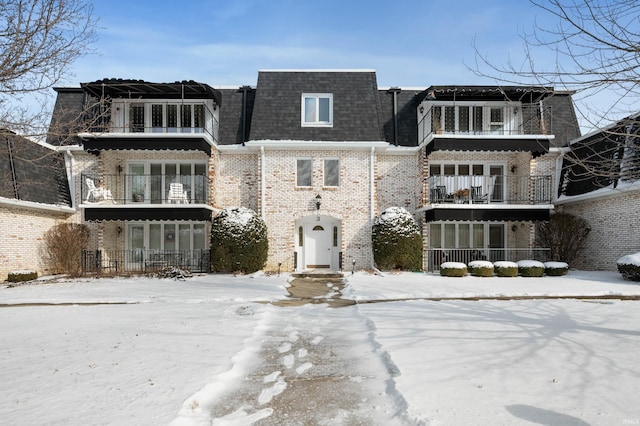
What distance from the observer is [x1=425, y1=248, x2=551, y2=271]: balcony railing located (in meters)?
17.1

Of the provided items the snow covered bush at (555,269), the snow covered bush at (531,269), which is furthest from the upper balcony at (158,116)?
the snow covered bush at (555,269)

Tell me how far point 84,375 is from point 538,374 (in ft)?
16.8

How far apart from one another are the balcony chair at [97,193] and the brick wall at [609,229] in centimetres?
1993

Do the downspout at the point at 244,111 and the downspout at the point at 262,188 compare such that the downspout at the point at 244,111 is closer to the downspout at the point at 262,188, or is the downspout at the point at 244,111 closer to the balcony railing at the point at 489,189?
the downspout at the point at 262,188

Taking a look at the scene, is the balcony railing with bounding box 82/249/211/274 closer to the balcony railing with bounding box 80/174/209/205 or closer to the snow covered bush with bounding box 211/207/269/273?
the snow covered bush with bounding box 211/207/269/273

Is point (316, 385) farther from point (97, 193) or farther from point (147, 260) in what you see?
point (97, 193)

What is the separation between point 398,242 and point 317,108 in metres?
6.95

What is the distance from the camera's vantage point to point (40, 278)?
1495 cm

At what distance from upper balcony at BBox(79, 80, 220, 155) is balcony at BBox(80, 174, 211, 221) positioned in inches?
68.2

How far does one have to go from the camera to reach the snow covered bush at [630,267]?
12852mm

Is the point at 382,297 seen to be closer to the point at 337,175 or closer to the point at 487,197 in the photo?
the point at 337,175

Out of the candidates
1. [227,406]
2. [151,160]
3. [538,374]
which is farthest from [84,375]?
[151,160]

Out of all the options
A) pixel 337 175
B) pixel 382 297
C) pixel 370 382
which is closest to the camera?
pixel 370 382

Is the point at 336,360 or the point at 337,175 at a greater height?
the point at 337,175
